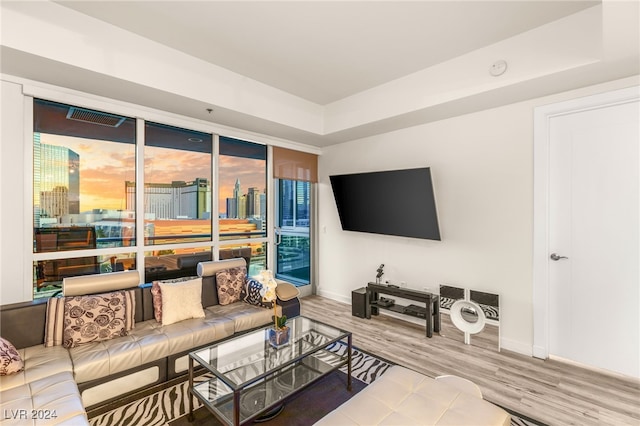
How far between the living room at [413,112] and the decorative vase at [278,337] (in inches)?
84.4

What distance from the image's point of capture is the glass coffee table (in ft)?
6.05

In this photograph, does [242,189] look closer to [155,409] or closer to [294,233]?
[294,233]

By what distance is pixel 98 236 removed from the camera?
2990 millimetres

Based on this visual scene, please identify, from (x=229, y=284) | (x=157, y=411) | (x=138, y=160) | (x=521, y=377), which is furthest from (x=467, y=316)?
(x=138, y=160)

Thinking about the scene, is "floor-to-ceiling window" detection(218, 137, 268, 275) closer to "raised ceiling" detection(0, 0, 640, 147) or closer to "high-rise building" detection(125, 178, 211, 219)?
"high-rise building" detection(125, 178, 211, 219)

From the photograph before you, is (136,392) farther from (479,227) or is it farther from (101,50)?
(479,227)

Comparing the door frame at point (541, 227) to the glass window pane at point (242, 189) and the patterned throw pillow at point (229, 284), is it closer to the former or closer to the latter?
the patterned throw pillow at point (229, 284)

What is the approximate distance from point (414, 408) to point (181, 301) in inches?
90.5

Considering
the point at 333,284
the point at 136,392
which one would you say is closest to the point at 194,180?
the point at 136,392

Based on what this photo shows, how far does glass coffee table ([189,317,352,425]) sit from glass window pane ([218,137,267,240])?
6.24 feet

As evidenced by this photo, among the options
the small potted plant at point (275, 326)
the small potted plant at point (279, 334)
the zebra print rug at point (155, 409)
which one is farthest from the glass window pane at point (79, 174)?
the small potted plant at point (279, 334)

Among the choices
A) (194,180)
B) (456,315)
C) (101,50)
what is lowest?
(456,315)

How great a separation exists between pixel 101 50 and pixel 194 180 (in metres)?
1.63

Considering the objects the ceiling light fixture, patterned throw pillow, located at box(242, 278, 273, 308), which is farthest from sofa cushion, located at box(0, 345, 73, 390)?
the ceiling light fixture
